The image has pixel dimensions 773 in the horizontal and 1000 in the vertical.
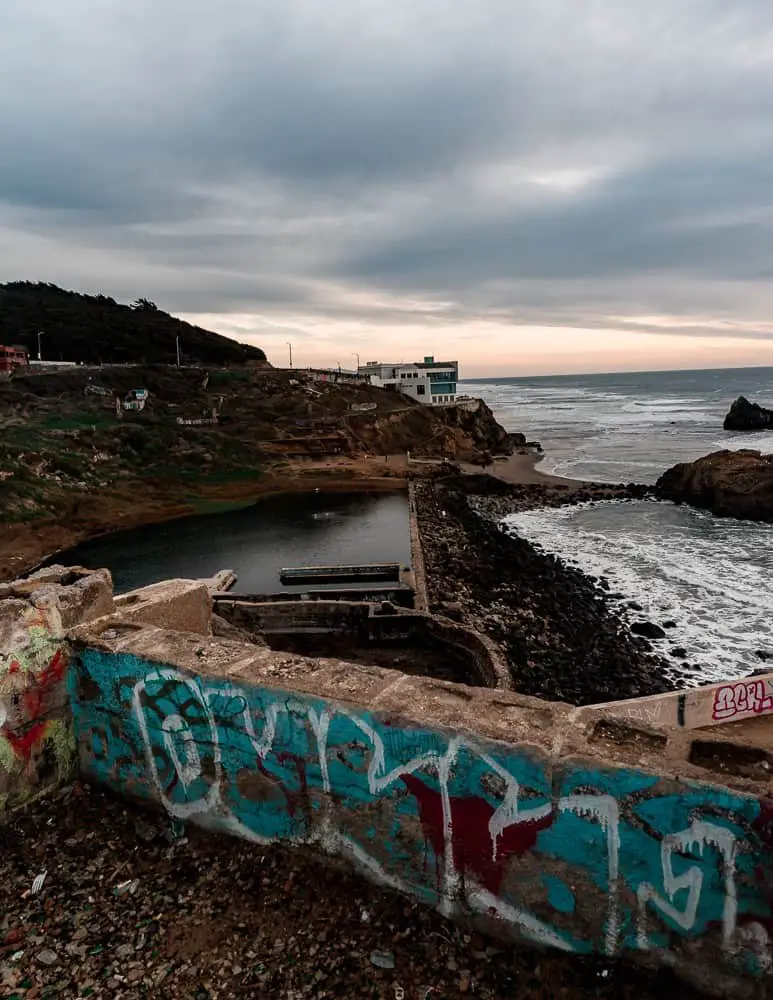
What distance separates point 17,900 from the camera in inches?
185

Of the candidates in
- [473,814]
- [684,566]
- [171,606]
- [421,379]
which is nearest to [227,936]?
[473,814]

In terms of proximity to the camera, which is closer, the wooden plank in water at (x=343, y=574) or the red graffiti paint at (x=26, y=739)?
the red graffiti paint at (x=26, y=739)

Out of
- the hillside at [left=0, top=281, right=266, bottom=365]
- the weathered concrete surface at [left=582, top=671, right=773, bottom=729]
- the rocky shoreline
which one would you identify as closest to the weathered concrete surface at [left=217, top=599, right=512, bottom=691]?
the rocky shoreline

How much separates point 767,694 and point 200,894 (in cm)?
917

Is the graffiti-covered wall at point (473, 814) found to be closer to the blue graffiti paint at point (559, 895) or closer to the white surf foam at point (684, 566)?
the blue graffiti paint at point (559, 895)

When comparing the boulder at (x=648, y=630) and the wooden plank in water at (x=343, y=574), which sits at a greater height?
the boulder at (x=648, y=630)

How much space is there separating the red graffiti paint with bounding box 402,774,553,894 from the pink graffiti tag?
25.7ft

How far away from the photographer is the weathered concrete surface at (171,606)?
7148mm

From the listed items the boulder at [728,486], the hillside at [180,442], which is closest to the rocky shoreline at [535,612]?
the boulder at [728,486]

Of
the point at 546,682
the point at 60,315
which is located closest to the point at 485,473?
the point at 546,682

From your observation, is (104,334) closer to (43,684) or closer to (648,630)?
(648,630)

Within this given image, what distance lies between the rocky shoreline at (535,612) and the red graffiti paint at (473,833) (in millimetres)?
11656

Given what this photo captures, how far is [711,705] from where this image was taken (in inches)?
413

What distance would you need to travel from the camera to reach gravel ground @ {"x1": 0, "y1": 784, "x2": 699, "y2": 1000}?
390 centimetres
